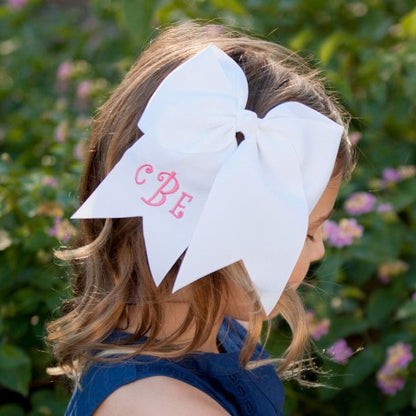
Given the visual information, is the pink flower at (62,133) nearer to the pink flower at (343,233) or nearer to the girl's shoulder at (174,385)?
the pink flower at (343,233)

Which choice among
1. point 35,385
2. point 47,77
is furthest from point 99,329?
point 47,77

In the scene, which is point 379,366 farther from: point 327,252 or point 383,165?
point 383,165

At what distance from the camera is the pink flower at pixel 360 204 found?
2139 mm

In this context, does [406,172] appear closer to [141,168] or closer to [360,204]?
[360,204]

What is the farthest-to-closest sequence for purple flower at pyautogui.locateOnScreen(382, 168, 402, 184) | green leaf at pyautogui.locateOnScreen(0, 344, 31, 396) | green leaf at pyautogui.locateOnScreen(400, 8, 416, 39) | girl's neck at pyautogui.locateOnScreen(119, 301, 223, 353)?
green leaf at pyautogui.locateOnScreen(400, 8, 416, 39) < purple flower at pyautogui.locateOnScreen(382, 168, 402, 184) < green leaf at pyautogui.locateOnScreen(0, 344, 31, 396) < girl's neck at pyautogui.locateOnScreen(119, 301, 223, 353)

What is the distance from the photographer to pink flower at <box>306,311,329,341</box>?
2.04 metres

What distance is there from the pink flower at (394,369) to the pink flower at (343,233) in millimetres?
248

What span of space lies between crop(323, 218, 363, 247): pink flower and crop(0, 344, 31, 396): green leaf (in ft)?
2.24

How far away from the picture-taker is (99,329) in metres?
1.42

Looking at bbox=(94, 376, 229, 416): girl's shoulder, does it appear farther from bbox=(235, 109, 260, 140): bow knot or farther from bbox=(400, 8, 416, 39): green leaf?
bbox=(400, 8, 416, 39): green leaf

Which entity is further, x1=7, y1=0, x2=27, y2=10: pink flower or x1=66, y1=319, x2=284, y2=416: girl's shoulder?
x1=7, y1=0, x2=27, y2=10: pink flower

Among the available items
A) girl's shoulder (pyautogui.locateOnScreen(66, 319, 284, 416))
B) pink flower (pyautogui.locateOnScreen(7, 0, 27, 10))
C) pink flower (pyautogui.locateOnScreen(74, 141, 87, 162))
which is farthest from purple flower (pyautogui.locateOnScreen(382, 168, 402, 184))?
pink flower (pyautogui.locateOnScreen(7, 0, 27, 10))

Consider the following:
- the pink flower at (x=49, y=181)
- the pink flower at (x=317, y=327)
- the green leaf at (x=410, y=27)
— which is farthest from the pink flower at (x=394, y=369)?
the green leaf at (x=410, y=27)

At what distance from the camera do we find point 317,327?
6.73ft
